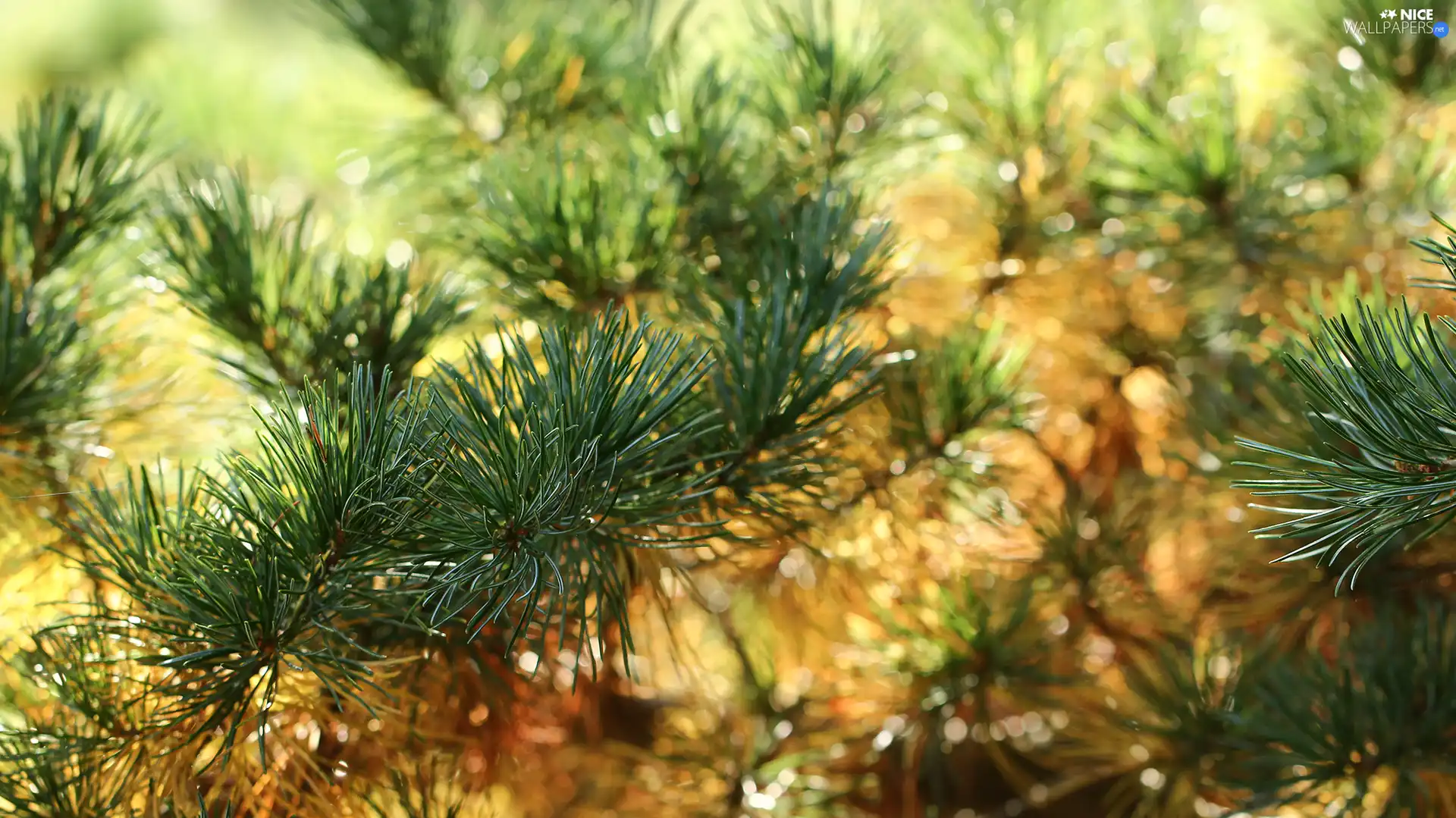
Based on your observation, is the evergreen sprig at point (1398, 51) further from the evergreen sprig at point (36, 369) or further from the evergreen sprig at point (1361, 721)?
the evergreen sprig at point (36, 369)

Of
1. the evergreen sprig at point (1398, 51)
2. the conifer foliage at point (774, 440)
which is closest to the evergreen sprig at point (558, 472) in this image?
the conifer foliage at point (774, 440)

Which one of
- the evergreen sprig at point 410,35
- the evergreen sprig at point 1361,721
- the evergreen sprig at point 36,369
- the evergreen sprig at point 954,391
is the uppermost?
the evergreen sprig at point 410,35

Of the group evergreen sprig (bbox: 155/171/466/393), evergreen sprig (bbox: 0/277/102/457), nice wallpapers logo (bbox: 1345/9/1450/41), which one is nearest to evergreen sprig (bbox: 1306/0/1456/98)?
nice wallpapers logo (bbox: 1345/9/1450/41)

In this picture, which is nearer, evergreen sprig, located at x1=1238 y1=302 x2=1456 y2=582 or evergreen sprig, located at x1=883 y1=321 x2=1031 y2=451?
evergreen sprig, located at x1=1238 y1=302 x2=1456 y2=582

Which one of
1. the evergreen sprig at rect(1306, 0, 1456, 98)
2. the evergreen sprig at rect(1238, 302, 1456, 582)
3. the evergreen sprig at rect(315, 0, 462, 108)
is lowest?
the evergreen sprig at rect(1238, 302, 1456, 582)

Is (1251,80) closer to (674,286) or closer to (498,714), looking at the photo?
(674,286)

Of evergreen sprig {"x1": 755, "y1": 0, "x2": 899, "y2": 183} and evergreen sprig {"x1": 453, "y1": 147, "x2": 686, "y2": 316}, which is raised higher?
evergreen sprig {"x1": 755, "y1": 0, "x2": 899, "y2": 183}

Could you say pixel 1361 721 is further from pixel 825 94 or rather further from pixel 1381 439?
pixel 825 94

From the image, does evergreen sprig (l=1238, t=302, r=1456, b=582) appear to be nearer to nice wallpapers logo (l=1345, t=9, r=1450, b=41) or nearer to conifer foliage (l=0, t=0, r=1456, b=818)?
conifer foliage (l=0, t=0, r=1456, b=818)

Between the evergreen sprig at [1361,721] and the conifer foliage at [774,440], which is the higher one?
the conifer foliage at [774,440]
